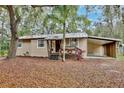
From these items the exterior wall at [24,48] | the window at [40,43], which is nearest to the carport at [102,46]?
the window at [40,43]

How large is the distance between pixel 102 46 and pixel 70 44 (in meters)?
1.62

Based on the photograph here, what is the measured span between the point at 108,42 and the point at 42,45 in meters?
3.24

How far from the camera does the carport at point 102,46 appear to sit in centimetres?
958

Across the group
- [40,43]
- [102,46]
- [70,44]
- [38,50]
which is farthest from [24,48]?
[102,46]

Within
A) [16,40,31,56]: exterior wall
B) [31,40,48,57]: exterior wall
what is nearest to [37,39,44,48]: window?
[31,40,48,57]: exterior wall

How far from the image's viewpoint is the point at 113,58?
9680 millimetres

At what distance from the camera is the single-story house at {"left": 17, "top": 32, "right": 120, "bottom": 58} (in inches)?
389

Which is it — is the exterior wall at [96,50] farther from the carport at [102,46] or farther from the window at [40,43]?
the window at [40,43]

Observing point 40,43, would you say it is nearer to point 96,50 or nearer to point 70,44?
point 70,44

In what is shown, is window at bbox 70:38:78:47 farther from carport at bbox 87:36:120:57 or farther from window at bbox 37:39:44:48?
window at bbox 37:39:44:48

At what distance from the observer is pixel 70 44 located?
10594mm
